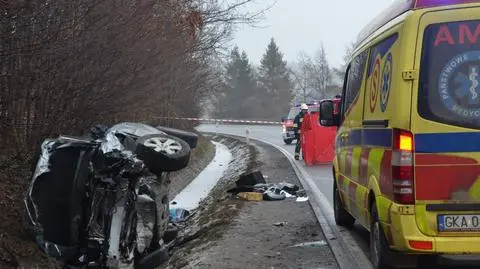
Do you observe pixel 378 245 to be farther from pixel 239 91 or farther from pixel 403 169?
pixel 239 91

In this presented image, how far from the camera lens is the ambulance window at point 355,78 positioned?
Answer: 665 centimetres

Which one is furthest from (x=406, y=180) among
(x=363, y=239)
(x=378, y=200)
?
(x=363, y=239)

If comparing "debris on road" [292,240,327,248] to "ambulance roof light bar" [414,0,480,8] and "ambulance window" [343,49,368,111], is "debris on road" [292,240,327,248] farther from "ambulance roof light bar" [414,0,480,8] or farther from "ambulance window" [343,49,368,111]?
"ambulance roof light bar" [414,0,480,8]

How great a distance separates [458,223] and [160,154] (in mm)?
2918

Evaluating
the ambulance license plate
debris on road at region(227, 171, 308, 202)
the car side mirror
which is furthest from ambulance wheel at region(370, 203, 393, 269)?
debris on road at region(227, 171, 308, 202)

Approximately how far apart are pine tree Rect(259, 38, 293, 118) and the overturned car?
7877 centimetres

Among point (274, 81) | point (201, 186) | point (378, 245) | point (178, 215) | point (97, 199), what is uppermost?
point (274, 81)

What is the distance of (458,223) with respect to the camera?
4812mm

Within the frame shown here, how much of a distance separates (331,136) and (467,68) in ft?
44.0

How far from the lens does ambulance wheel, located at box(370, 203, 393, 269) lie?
5512 mm

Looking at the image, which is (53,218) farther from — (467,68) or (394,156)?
(467,68)

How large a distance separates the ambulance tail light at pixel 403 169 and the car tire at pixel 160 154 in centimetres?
235

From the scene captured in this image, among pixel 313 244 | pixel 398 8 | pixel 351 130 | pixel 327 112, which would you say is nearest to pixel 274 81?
pixel 327 112

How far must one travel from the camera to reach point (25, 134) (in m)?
11.1
